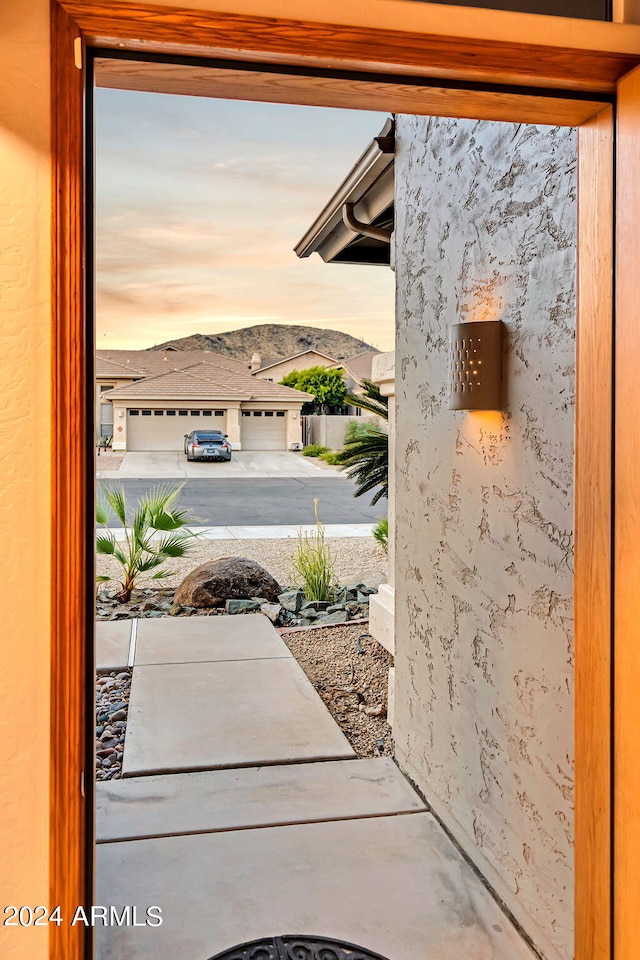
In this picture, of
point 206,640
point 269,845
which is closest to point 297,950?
point 269,845

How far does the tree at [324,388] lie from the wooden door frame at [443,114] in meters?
26.2

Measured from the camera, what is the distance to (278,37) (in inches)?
52.8

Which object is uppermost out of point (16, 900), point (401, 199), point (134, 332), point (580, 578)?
point (134, 332)

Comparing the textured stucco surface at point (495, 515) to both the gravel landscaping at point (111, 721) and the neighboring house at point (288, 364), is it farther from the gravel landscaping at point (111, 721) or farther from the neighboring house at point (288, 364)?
the neighboring house at point (288, 364)

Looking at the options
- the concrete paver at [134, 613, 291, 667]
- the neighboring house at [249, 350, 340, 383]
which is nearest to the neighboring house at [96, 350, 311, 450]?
the neighboring house at [249, 350, 340, 383]

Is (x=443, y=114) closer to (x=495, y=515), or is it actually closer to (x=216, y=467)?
(x=495, y=515)

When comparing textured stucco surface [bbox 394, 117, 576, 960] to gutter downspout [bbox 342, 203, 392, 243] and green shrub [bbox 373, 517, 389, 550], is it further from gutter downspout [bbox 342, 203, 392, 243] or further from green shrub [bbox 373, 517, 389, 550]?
green shrub [bbox 373, 517, 389, 550]

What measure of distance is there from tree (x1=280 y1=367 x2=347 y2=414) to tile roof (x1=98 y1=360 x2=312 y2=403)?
3307mm

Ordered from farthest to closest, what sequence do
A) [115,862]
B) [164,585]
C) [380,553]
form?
1. [380,553]
2. [164,585]
3. [115,862]

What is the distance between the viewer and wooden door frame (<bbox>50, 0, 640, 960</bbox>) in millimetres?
1290

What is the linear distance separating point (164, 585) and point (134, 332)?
1962cm

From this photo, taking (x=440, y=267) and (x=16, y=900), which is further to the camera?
(x=440, y=267)

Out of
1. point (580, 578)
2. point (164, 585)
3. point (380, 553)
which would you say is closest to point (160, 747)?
point (580, 578)

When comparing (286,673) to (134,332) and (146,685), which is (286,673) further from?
(134,332)
